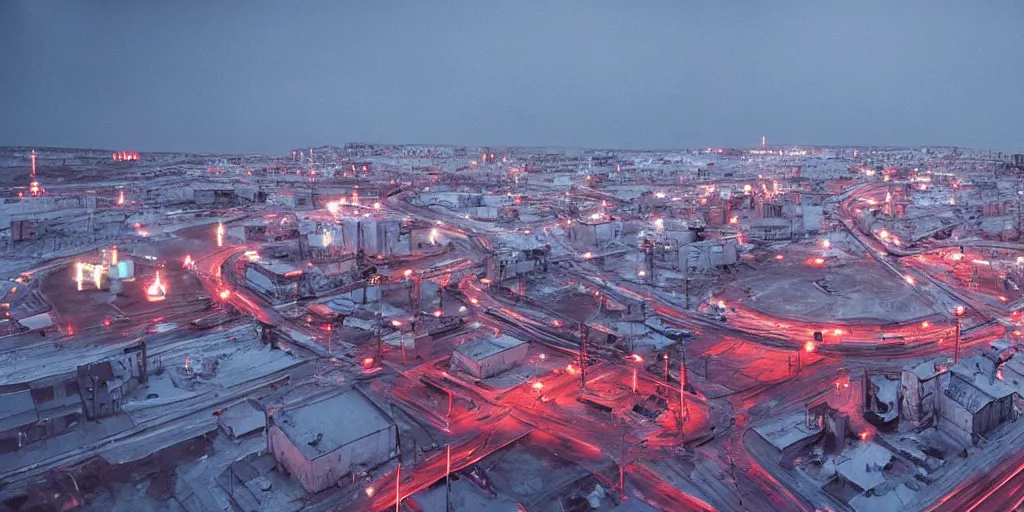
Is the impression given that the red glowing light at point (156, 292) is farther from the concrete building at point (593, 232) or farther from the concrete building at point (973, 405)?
the concrete building at point (973, 405)

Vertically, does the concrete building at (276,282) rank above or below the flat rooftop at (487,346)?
above

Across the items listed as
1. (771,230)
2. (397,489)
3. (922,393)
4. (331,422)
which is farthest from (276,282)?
(771,230)

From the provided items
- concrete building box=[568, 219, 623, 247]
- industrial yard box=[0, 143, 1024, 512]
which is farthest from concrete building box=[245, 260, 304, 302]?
concrete building box=[568, 219, 623, 247]

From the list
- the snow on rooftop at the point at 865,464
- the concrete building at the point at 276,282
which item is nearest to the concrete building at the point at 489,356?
the snow on rooftop at the point at 865,464

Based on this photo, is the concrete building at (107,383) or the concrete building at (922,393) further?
the concrete building at (107,383)

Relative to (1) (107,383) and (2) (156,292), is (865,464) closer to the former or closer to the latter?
(1) (107,383)
